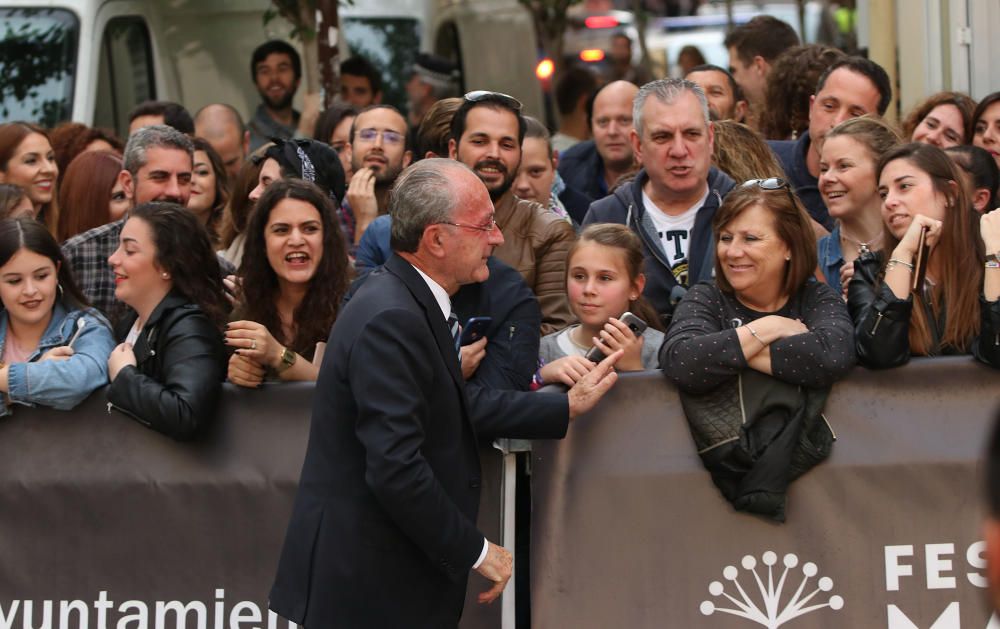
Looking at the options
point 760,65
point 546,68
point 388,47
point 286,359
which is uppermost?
point 546,68

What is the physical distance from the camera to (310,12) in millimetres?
12641

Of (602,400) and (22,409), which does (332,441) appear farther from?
(22,409)

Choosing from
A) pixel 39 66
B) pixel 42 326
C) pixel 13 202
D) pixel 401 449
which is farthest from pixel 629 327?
pixel 39 66

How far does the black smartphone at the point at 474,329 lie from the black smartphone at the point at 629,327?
0.49 meters

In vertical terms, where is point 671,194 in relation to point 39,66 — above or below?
below

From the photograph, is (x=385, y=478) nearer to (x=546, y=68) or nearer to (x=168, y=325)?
(x=168, y=325)

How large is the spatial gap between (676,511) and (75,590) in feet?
7.82

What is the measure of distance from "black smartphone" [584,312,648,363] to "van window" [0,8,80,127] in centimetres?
610

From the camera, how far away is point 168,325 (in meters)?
6.68

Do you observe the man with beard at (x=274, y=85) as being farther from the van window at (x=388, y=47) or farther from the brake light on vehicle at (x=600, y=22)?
the brake light on vehicle at (x=600, y=22)

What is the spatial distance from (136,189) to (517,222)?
6.86ft

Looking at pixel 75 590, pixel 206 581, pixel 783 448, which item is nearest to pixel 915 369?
pixel 783 448

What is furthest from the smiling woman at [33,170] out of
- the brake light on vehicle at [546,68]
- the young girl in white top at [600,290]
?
the brake light on vehicle at [546,68]

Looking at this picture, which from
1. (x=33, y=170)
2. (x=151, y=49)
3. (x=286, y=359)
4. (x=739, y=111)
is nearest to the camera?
(x=286, y=359)
